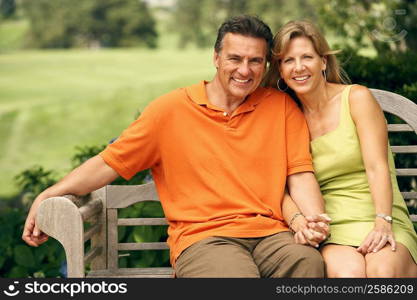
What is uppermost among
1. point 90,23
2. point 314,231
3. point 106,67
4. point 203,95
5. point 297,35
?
point 90,23

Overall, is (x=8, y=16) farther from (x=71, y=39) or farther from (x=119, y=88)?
(x=119, y=88)

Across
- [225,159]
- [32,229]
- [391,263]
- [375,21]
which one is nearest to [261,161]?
[225,159]

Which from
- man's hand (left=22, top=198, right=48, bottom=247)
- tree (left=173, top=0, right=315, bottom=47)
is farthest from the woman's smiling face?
tree (left=173, top=0, right=315, bottom=47)

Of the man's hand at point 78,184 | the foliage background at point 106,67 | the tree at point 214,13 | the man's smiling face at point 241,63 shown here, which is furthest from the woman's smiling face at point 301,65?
the tree at point 214,13

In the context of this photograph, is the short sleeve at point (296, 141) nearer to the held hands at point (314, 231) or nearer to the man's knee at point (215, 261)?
the held hands at point (314, 231)

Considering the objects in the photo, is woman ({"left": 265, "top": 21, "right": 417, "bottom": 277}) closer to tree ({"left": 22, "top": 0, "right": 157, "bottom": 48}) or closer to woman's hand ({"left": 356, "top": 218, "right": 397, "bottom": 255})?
woman's hand ({"left": 356, "top": 218, "right": 397, "bottom": 255})

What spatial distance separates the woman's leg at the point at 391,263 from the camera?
2.35m

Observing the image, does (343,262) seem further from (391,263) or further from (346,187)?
(346,187)

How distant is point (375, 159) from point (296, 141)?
0.31 m

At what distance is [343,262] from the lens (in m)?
2.41

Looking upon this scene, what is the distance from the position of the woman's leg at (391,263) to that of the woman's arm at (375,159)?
0.03 meters

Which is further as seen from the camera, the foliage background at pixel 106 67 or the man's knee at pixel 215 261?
the foliage background at pixel 106 67

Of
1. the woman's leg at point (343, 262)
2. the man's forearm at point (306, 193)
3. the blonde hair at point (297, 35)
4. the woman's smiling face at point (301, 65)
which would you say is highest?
the blonde hair at point (297, 35)

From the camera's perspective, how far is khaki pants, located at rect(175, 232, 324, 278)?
2.36 meters
